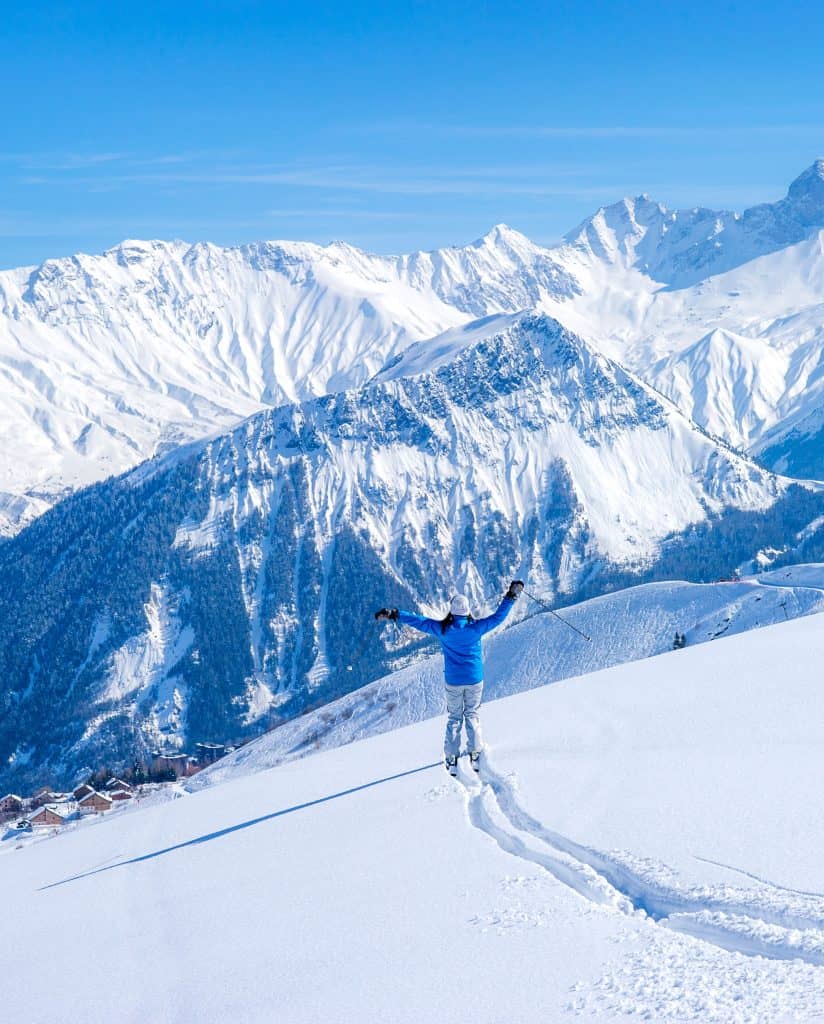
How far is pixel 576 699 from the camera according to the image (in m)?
22.4

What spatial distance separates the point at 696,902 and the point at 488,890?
7.25 ft

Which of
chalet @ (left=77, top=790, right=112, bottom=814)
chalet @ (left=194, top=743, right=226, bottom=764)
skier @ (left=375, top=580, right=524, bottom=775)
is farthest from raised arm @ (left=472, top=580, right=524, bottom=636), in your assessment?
chalet @ (left=194, top=743, right=226, bottom=764)

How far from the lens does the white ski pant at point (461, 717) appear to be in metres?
18.2

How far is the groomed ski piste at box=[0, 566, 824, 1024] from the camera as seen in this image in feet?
29.8

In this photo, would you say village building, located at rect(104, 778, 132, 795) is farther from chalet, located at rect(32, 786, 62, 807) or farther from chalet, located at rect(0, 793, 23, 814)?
chalet, located at rect(0, 793, 23, 814)

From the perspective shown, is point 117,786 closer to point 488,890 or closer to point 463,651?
point 463,651

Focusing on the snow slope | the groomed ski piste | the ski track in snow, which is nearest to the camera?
the groomed ski piste

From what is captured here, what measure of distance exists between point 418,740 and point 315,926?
11.3 meters

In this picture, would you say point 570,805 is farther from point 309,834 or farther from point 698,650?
point 698,650

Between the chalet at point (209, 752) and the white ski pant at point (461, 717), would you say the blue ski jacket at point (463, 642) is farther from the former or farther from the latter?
the chalet at point (209, 752)

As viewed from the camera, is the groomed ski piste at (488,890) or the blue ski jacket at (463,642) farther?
the blue ski jacket at (463,642)

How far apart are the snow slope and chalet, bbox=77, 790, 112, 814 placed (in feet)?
66.9

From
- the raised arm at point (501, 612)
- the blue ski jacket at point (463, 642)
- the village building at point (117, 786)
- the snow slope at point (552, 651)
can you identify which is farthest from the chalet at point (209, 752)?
the raised arm at point (501, 612)

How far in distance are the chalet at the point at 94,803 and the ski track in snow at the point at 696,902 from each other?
118731 mm
